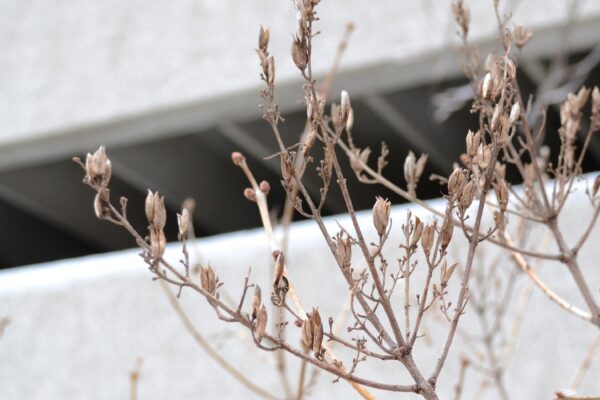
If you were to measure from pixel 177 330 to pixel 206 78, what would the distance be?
0.79 m

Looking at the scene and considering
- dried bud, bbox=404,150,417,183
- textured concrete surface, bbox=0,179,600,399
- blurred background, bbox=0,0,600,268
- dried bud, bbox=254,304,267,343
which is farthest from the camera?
blurred background, bbox=0,0,600,268

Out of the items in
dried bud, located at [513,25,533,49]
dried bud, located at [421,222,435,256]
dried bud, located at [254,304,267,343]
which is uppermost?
dried bud, located at [513,25,533,49]

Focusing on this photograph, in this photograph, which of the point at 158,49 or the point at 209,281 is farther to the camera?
the point at 158,49

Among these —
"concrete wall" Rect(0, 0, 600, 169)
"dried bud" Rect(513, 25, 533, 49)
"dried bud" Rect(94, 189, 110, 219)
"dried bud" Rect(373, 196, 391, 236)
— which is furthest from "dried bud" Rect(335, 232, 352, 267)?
"concrete wall" Rect(0, 0, 600, 169)

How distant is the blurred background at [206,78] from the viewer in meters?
2.83

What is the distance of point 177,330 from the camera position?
2.89m

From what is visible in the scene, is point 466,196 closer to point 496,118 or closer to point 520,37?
point 496,118

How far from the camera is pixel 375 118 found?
3.45 metres

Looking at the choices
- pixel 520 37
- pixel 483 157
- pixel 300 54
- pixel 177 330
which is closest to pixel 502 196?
pixel 483 157

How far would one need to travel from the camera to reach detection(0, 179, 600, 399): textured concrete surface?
2.48 metres

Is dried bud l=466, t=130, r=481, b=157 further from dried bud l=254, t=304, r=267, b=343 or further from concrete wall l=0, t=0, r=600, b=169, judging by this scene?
concrete wall l=0, t=0, r=600, b=169

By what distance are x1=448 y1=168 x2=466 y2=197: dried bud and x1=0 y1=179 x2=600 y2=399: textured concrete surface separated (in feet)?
6.20

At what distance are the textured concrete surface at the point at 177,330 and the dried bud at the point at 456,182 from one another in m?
1.89

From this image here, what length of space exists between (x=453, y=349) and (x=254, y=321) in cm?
198
